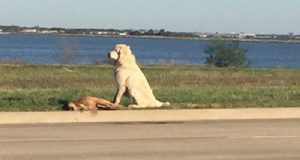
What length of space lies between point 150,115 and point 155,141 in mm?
3642

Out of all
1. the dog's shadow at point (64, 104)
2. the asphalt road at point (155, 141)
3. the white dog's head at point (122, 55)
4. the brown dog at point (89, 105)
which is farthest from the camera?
the white dog's head at point (122, 55)

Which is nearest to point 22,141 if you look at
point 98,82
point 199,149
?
point 199,149

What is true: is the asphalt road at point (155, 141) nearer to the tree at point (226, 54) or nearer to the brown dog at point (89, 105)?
the brown dog at point (89, 105)

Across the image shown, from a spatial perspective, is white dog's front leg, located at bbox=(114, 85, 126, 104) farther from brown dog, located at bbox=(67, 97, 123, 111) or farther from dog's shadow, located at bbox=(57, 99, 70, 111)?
dog's shadow, located at bbox=(57, 99, 70, 111)

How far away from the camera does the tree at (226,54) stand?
53.5 metres

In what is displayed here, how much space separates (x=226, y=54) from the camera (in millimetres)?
54281

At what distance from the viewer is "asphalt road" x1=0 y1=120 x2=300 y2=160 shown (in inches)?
450

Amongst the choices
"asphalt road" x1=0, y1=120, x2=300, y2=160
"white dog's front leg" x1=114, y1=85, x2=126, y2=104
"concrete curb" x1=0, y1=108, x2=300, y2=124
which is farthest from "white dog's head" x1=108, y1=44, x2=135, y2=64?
"asphalt road" x1=0, y1=120, x2=300, y2=160

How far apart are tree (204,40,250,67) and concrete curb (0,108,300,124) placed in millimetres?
35414

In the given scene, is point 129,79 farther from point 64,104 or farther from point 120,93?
point 64,104

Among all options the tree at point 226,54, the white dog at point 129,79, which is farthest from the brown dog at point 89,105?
the tree at point 226,54

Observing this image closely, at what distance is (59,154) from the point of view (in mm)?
11500

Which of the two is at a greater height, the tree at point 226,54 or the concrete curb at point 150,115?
the concrete curb at point 150,115

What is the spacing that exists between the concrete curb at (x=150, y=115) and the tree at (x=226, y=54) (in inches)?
1394
